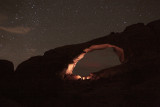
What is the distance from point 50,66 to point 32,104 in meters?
5.99

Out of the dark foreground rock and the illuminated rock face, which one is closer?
the dark foreground rock

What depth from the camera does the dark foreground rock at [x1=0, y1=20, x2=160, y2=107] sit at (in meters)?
10.8

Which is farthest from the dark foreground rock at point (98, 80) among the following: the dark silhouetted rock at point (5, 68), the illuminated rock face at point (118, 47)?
the dark silhouetted rock at point (5, 68)

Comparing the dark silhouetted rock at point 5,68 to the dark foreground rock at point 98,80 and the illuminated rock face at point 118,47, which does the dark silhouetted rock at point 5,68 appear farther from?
the illuminated rock face at point 118,47

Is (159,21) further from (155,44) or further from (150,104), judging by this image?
(150,104)

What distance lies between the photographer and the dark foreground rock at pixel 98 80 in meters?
10.8

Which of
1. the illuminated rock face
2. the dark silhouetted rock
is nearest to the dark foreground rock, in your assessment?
the illuminated rock face

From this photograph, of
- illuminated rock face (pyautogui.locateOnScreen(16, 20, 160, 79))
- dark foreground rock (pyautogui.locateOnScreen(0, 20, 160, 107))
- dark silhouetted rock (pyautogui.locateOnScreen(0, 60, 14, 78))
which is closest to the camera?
dark foreground rock (pyautogui.locateOnScreen(0, 20, 160, 107))

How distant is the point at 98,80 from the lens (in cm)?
1602

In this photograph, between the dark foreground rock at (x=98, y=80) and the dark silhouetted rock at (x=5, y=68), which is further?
the dark silhouetted rock at (x=5, y=68)

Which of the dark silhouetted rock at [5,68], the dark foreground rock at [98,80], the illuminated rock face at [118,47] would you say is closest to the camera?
the dark foreground rock at [98,80]

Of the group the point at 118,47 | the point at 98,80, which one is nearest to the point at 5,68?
the point at 98,80

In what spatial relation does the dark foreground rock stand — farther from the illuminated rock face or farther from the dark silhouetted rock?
the dark silhouetted rock

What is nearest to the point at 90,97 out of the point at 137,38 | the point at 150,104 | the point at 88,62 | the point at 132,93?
the point at 132,93
